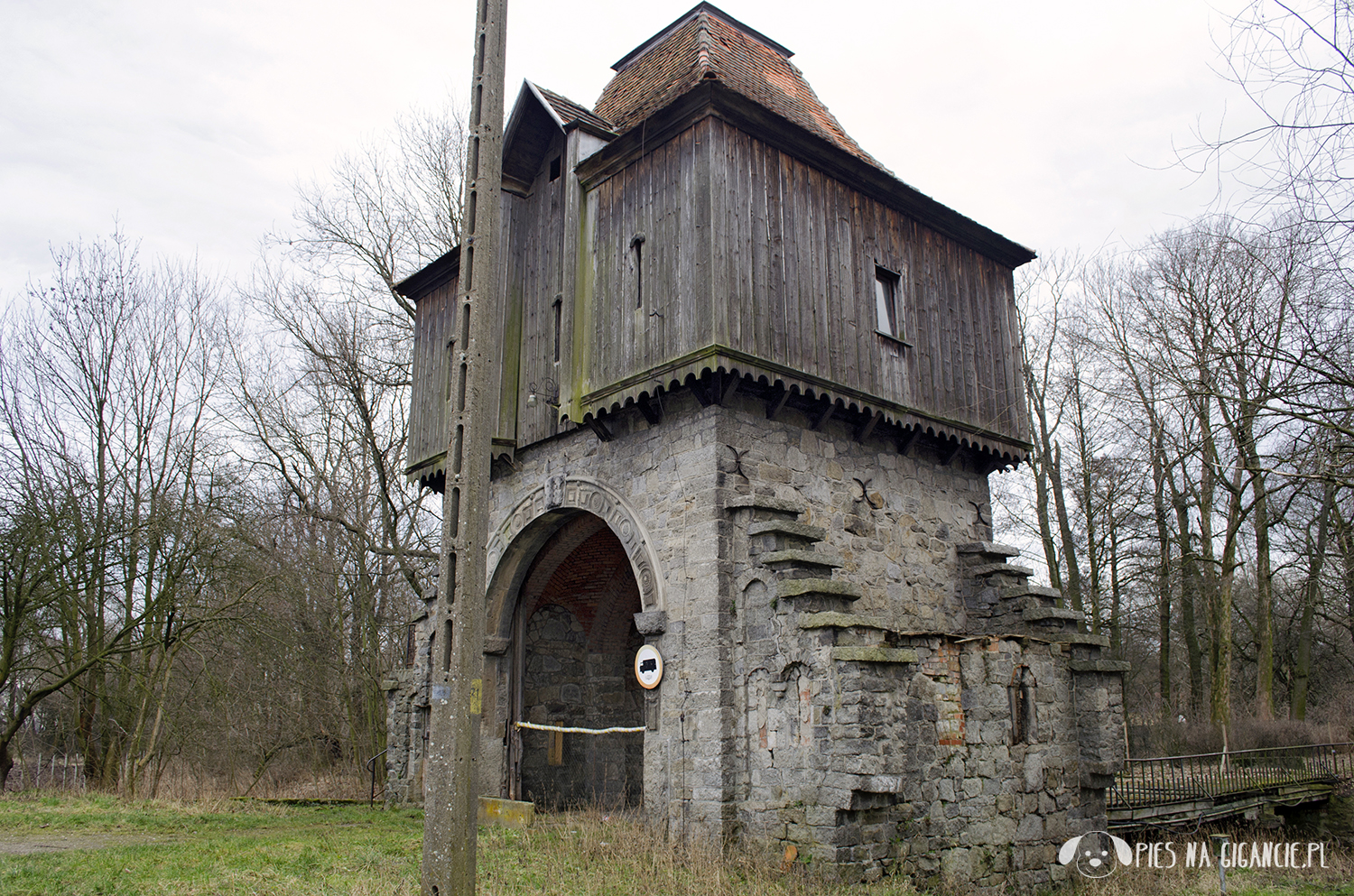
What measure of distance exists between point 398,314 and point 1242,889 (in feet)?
63.1

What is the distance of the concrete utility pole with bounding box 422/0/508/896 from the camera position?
556 centimetres

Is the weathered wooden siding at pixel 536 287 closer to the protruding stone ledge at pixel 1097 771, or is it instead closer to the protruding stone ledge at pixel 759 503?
the protruding stone ledge at pixel 759 503

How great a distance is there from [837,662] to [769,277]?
4443mm

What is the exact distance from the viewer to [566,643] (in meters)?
14.6

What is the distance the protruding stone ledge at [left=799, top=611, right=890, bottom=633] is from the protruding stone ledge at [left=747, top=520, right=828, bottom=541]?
98 cm

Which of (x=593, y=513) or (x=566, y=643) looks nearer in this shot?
(x=593, y=513)

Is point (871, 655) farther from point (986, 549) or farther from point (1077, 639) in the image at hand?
point (986, 549)

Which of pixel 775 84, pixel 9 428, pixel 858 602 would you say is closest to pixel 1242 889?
pixel 858 602

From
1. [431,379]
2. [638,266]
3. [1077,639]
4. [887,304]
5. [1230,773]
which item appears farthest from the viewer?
[1230,773]

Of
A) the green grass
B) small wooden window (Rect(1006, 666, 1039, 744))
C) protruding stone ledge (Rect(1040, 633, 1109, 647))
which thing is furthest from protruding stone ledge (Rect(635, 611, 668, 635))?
protruding stone ledge (Rect(1040, 633, 1109, 647))

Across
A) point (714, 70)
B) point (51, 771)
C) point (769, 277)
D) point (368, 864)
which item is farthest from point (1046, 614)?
point (51, 771)

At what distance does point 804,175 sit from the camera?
11.4 m

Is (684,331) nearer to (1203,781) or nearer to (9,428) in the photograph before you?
(1203,781)

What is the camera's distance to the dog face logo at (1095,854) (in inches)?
398
